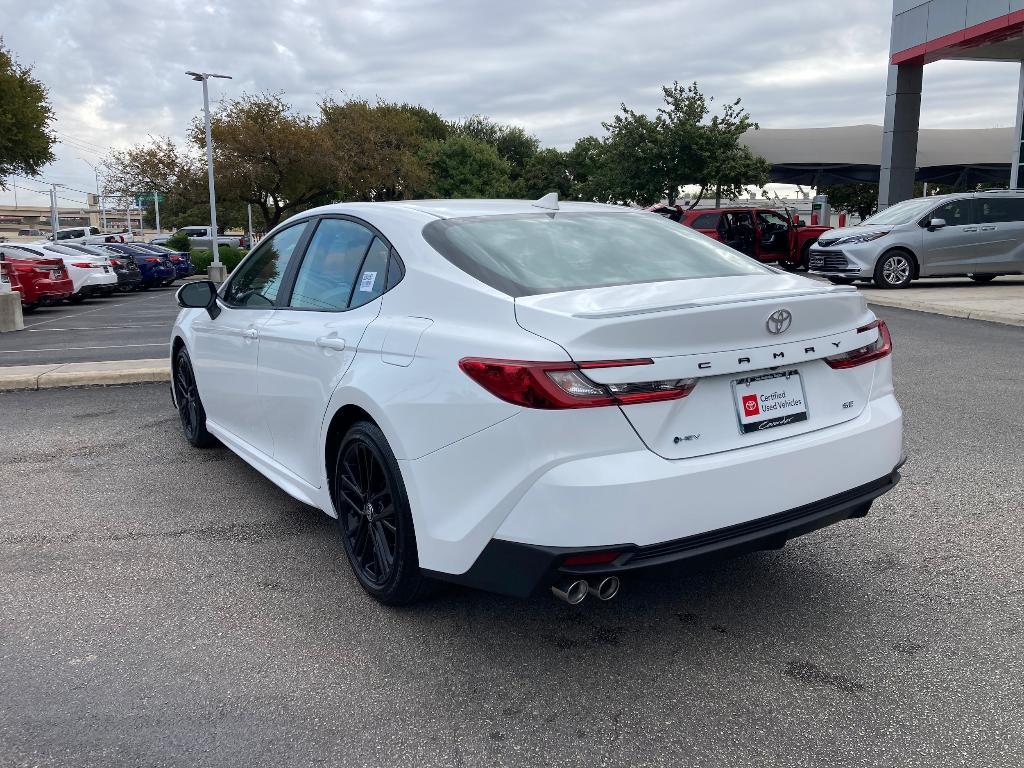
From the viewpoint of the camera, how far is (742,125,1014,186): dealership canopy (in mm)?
46250

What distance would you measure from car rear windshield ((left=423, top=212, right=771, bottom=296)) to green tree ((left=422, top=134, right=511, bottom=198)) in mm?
58306

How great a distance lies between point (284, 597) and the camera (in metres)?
3.64

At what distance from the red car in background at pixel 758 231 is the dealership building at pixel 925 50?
479 cm

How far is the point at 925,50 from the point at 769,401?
77.9ft

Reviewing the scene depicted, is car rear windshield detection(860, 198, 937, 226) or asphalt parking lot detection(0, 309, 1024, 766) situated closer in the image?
asphalt parking lot detection(0, 309, 1024, 766)

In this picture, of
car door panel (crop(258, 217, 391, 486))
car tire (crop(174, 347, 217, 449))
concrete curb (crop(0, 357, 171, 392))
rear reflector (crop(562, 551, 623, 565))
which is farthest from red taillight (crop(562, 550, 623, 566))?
concrete curb (crop(0, 357, 171, 392))

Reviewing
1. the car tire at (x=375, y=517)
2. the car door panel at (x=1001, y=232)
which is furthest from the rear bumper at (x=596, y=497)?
the car door panel at (x=1001, y=232)

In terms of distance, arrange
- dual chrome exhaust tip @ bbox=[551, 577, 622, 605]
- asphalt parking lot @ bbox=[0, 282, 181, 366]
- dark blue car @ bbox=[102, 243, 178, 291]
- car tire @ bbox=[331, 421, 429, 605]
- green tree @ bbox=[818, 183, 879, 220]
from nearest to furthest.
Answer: dual chrome exhaust tip @ bbox=[551, 577, 622, 605] → car tire @ bbox=[331, 421, 429, 605] → asphalt parking lot @ bbox=[0, 282, 181, 366] → dark blue car @ bbox=[102, 243, 178, 291] → green tree @ bbox=[818, 183, 879, 220]

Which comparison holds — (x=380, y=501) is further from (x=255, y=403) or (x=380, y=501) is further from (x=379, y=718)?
(x=255, y=403)

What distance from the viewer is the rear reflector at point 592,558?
2654 millimetres

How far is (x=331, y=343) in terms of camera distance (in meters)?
3.58

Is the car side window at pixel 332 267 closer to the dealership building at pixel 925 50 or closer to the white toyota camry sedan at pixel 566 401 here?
the white toyota camry sedan at pixel 566 401

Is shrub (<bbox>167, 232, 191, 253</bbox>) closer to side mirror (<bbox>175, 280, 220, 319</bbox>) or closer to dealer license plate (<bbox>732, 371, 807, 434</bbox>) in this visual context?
side mirror (<bbox>175, 280, 220, 319</bbox>)

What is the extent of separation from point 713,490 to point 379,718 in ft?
4.06
